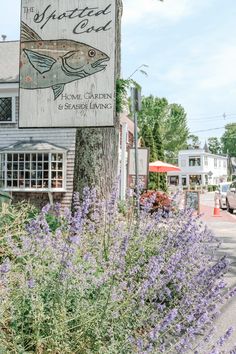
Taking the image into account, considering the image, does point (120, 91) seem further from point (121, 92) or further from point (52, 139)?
point (52, 139)

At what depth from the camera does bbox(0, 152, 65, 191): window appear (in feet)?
62.2

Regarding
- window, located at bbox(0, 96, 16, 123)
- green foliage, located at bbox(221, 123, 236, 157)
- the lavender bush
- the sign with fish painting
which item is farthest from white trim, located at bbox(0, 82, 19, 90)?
green foliage, located at bbox(221, 123, 236, 157)

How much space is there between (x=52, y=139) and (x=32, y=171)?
1.54 meters

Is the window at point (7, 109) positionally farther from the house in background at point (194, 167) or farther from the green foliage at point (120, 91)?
the house in background at point (194, 167)

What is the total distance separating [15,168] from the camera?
1955 cm

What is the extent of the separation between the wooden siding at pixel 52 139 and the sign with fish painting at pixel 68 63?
525 inches

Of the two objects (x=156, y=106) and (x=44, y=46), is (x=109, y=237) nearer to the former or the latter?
(x=44, y=46)

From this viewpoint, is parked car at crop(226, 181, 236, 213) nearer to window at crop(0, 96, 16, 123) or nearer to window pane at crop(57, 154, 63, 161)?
window pane at crop(57, 154, 63, 161)

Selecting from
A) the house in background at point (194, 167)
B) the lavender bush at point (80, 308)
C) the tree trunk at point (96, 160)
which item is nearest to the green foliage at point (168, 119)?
the house in background at point (194, 167)

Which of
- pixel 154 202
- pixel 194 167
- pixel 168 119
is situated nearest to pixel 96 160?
pixel 154 202

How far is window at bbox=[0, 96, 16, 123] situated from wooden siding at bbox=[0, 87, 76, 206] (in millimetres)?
265

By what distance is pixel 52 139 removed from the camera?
63.8 feet

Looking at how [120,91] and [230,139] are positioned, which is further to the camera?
[230,139]

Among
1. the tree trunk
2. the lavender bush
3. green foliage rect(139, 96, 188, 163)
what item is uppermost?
green foliage rect(139, 96, 188, 163)
